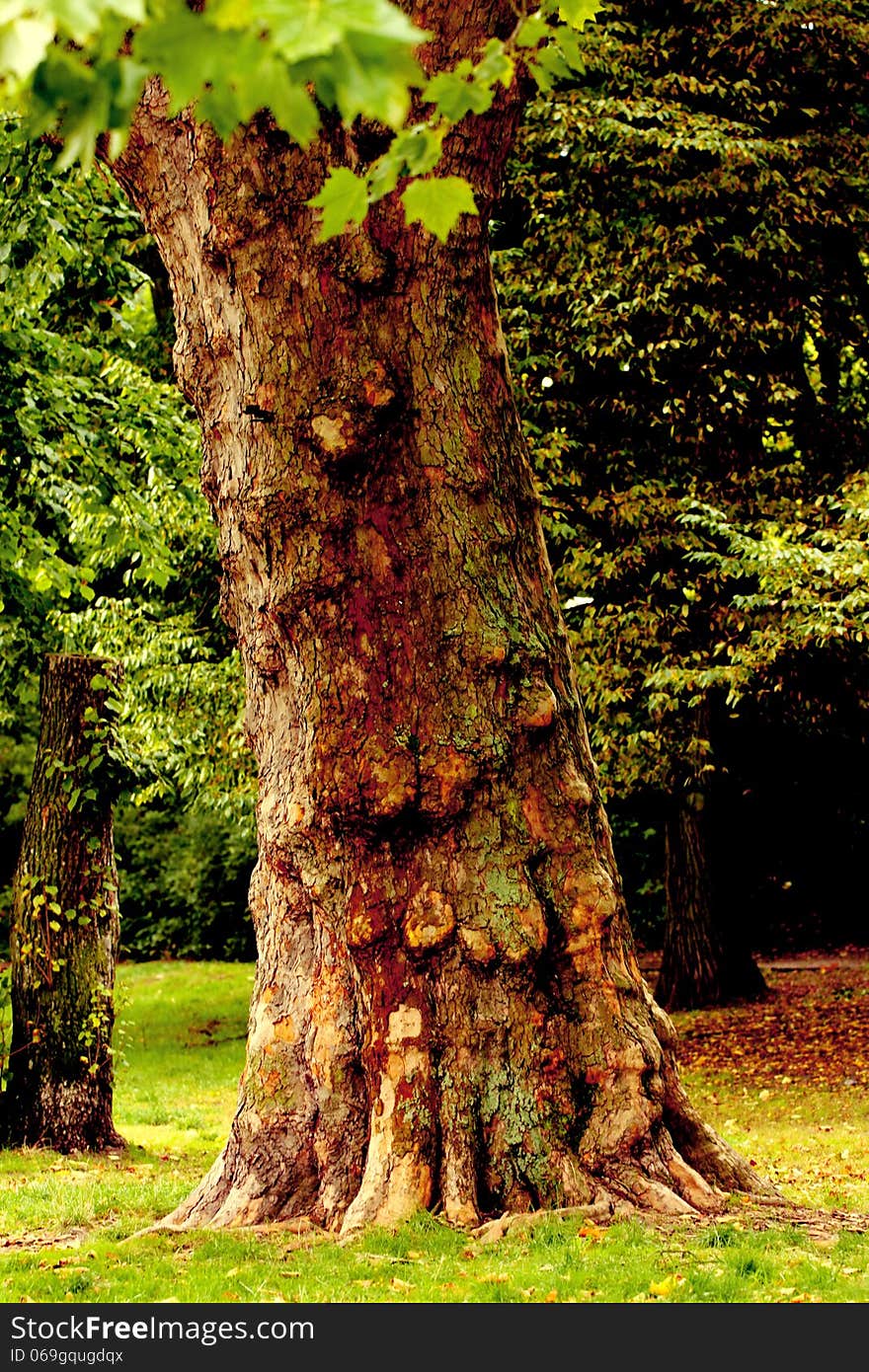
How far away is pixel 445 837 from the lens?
5.37 meters

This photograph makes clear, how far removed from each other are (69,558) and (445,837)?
1124 cm

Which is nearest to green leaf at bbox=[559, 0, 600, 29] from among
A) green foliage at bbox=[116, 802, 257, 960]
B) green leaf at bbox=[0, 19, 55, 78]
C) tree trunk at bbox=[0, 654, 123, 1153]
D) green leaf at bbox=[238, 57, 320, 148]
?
green leaf at bbox=[238, 57, 320, 148]

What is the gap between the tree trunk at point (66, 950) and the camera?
8.63 meters

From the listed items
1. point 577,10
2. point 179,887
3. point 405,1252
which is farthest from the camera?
point 179,887

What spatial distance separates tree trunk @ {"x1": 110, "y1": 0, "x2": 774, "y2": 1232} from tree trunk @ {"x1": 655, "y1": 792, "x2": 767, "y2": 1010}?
9.71m

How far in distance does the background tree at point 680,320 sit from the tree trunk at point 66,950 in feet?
14.8

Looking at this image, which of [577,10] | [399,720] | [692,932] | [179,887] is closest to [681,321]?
[692,932]

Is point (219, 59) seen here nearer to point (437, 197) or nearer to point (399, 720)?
point (437, 197)

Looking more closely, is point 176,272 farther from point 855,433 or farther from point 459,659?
point 855,433

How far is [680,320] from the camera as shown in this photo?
11.6 m

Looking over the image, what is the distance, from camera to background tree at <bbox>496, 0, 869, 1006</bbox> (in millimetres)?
11531

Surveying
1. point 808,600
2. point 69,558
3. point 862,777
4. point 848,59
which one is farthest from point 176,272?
point 862,777

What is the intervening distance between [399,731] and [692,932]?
10.9 m

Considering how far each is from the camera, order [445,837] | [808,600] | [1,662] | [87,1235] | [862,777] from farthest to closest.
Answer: [862,777] → [1,662] → [808,600] → [87,1235] → [445,837]
